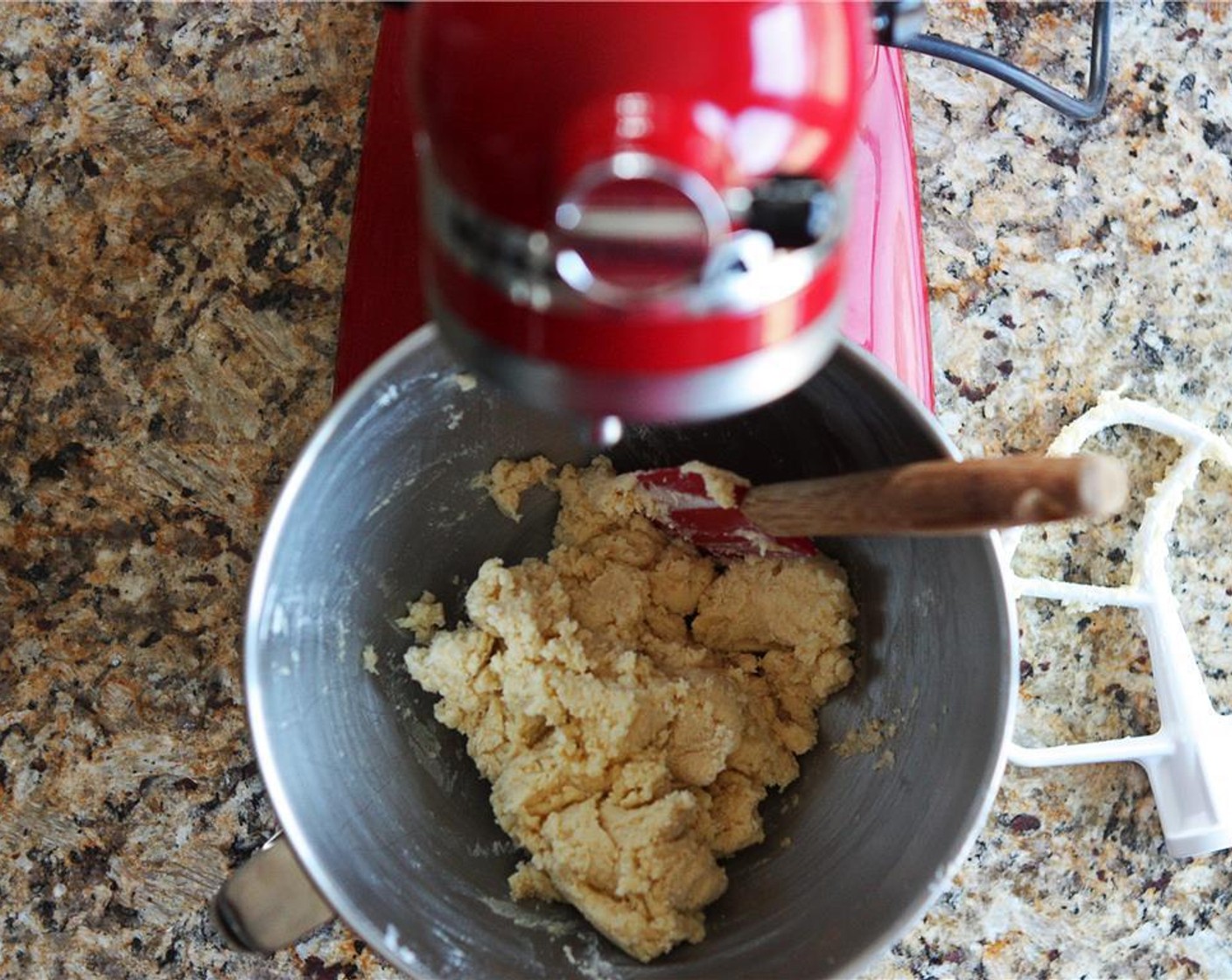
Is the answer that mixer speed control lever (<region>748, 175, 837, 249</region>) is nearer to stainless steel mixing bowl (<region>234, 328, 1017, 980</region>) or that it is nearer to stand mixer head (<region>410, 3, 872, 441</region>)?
stand mixer head (<region>410, 3, 872, 441</region>)

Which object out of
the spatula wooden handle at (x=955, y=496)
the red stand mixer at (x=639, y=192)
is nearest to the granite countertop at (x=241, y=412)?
the spatula wooden handle at (x=955, y=496)

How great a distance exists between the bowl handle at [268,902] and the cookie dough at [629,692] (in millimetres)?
137

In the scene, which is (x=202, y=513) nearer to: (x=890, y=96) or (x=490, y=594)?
(x=490, y=594)

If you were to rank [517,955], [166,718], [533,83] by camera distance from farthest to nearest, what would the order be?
[166,718] → [517,955] → [533,83]

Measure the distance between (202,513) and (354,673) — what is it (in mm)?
207

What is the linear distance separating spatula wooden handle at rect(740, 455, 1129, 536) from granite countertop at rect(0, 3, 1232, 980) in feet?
0.92

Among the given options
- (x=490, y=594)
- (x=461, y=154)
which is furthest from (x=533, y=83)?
(x=490, y=594)

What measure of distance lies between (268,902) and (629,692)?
0.24 metres

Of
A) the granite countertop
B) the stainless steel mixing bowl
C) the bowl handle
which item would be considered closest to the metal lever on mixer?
the granite countertop

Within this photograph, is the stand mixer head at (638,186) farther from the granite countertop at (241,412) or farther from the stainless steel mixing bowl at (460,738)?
the granite countertop at (241,412)

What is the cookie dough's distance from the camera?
28.9 inches

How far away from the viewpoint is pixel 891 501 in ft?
2.00

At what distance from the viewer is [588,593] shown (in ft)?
2.63

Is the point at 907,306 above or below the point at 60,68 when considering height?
below
